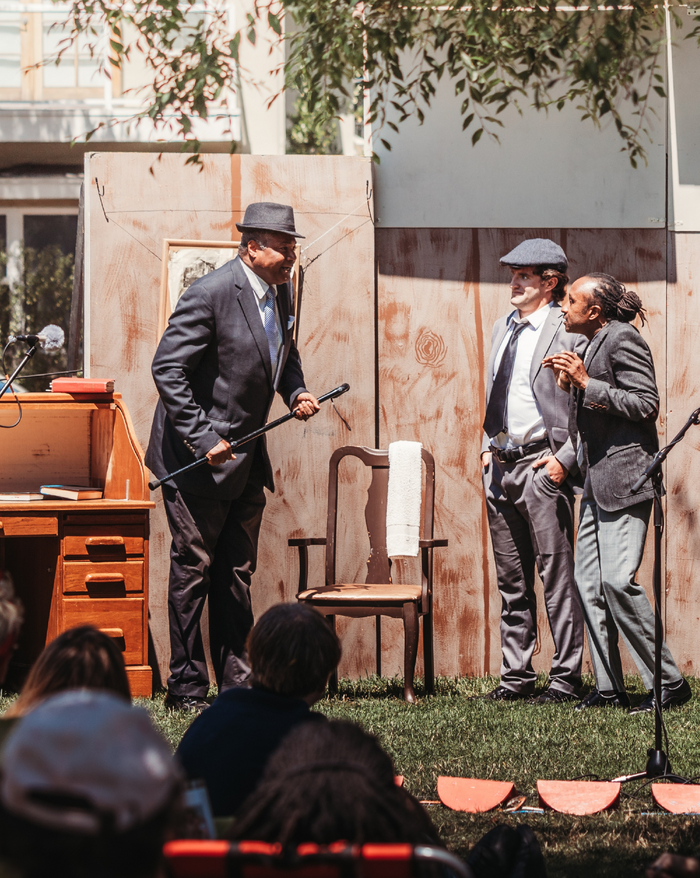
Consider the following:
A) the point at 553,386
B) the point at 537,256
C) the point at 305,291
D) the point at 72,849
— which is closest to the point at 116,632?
the point at 305,291

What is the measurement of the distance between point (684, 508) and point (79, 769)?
516 cm

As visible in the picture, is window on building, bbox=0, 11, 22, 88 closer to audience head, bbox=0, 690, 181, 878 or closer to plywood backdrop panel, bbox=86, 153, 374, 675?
plywood backdrop panel, bbox=86, 153, 374, 675

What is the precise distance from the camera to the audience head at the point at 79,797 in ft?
3.03

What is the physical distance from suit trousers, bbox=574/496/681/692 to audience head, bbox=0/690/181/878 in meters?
3.92

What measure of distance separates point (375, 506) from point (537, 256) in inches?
60.0

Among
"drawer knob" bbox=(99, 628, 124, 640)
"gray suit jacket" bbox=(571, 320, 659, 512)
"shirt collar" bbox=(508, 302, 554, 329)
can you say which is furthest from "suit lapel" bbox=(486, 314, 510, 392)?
"drawer knob" bbox=(99, 628, 124, 640)

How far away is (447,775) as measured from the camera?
3678 mm

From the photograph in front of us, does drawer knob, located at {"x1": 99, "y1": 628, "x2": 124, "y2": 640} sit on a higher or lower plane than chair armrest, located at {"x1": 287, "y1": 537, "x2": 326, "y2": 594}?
lower

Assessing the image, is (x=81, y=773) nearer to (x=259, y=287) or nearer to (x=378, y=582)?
(x=259, y=287)

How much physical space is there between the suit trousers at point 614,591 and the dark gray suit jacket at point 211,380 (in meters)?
1.62

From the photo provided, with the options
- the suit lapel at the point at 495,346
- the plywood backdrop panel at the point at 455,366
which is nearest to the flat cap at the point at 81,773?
the suit lapel at the point at 495,346

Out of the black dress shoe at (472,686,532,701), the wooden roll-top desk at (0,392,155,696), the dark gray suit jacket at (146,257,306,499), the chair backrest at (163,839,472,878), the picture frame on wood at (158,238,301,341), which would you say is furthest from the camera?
the picture frame on wood at (158,238,301,341)

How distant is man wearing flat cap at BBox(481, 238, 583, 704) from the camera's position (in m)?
→ 5.00

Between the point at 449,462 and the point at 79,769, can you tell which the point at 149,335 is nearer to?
the point at 449,462
